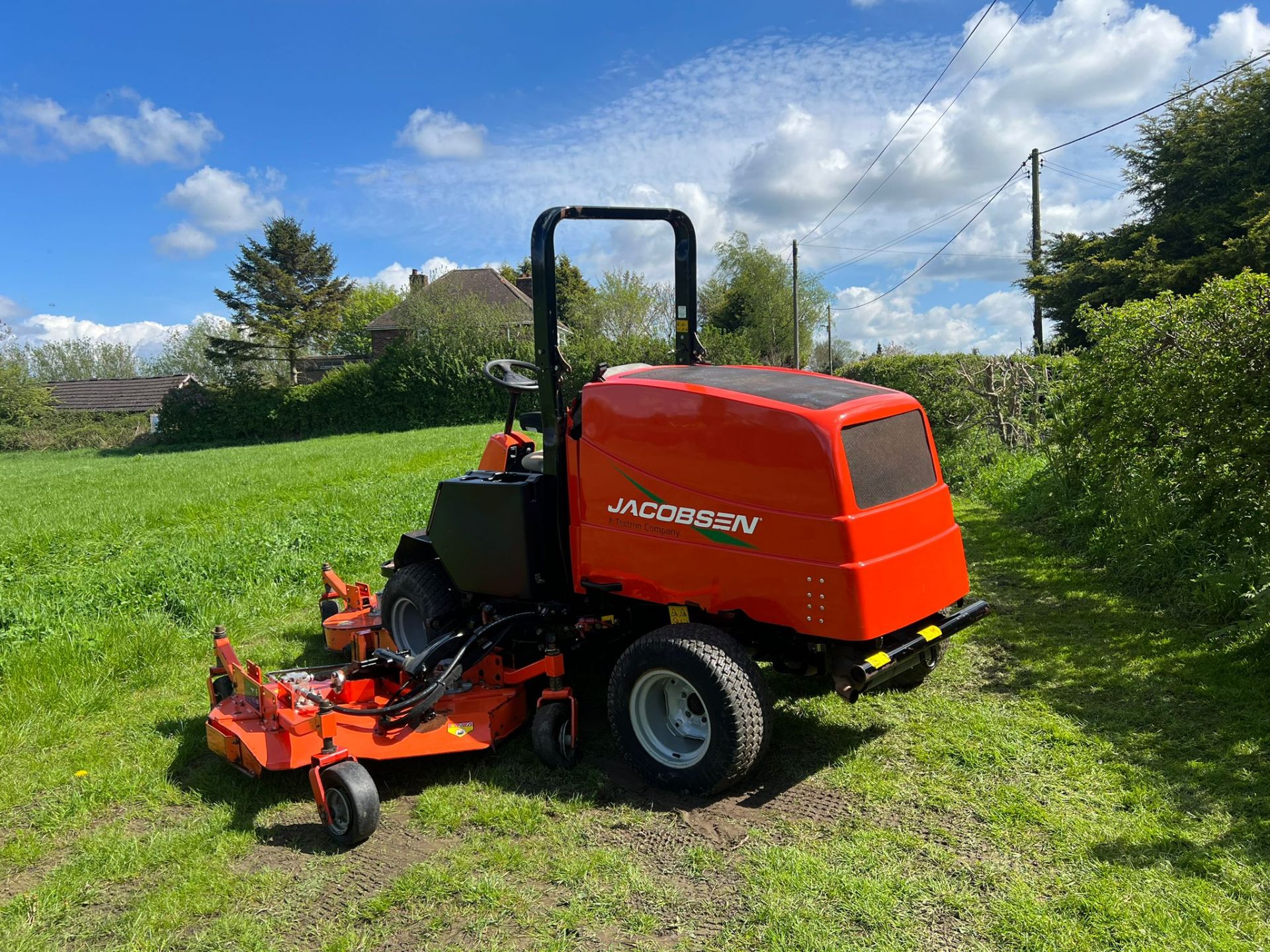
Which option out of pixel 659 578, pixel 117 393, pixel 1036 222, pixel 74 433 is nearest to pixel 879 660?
pixel 659 578

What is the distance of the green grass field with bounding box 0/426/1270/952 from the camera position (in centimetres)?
284

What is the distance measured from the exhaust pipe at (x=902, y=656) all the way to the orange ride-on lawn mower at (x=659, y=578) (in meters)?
0.01

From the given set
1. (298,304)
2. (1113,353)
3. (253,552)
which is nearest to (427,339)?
(298,304)

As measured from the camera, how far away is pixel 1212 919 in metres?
2.66

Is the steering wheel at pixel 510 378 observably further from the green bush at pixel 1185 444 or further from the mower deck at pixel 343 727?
Answer: the green bush at pixel 1185 444

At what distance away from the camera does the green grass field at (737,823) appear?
112 inches

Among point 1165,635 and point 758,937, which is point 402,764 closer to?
point 758,937

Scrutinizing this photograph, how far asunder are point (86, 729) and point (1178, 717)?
5.86 metres

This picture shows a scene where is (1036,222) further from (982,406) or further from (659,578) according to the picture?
(659,578)

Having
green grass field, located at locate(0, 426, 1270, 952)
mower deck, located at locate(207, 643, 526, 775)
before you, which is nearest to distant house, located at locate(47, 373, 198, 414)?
green grass field, located at locate(0, 426, 1270, 952)

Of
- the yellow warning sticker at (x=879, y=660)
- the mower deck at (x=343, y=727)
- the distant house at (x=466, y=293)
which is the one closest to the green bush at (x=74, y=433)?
the distant house at (x=466, y=293)

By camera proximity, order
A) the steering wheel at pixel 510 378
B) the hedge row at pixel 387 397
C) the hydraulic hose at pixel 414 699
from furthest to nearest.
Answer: the hedge row at pixel 387 397
the steering wheel at pixel 510 378
the hydraulic hose at pixel 414 699

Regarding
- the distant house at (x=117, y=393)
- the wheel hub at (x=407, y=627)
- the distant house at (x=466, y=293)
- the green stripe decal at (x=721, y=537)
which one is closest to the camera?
the green stripe decal at (x=721, y=537)

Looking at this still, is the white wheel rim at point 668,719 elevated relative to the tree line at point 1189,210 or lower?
lower
